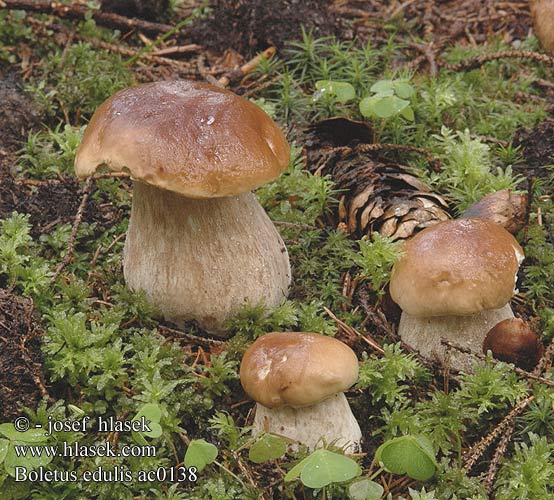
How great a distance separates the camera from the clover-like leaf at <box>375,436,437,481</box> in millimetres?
2328

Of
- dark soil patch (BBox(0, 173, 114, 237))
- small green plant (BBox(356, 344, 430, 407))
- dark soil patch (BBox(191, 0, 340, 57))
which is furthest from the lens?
dark soil patch (BBox(191, 0, 340, 57))

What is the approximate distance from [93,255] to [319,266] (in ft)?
3.51

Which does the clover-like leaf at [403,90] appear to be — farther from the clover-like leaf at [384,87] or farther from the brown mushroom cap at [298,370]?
the brown mushroom cap at [298,370]

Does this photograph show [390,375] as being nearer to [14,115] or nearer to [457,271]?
[457,271]

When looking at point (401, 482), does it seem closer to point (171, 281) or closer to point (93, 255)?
point (171, 281)

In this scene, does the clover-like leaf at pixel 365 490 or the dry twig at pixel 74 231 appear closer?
the clover-like leaf at pixel 365 490

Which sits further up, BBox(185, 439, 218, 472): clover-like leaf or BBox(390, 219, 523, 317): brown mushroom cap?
BBox(390, 219, 523, 317): brown mushroom cap

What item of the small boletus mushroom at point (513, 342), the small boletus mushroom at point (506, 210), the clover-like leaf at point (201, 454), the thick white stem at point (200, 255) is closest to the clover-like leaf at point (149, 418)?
the clover-like leaf at point (201, 454)

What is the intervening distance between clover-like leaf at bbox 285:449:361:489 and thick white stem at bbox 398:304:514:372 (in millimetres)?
723

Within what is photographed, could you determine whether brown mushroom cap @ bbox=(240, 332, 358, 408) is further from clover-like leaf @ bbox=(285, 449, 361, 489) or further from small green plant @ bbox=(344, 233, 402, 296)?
small green plant @ bbox=(344, 233, 402, 296)

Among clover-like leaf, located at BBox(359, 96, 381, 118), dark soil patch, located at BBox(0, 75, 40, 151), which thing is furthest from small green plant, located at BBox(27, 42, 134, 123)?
clover-like leaf, located at BBox(359, 96, 381, 118)

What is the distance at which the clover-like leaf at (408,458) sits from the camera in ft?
7.64

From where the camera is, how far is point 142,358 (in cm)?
274

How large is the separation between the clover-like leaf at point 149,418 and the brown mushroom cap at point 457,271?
100 centimetres
